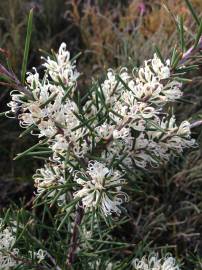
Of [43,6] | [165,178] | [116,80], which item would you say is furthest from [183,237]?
[43,6]

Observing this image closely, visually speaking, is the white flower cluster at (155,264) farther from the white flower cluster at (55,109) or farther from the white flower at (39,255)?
the white flower cluster at (55,109)

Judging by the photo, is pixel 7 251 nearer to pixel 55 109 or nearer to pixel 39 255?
pixel 39 255

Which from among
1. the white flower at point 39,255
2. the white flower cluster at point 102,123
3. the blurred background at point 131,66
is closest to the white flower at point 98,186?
the white flower cluster at point 102,123

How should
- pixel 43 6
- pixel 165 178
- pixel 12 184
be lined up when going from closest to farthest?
pixel 165 178 < pixel 12 184 < pixel 43 6

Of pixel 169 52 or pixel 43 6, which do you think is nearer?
pixel 169 52

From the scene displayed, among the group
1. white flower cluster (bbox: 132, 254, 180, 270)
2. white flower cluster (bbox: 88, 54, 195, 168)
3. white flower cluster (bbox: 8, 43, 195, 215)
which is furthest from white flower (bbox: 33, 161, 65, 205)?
white flower cluster (bbox: 132, 254, 180, 270)

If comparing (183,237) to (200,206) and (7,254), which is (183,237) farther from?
(7,254)
